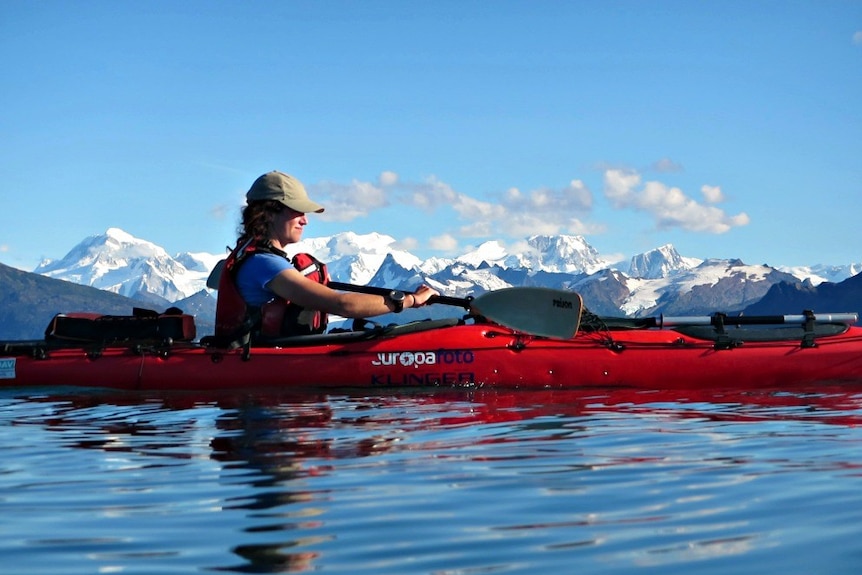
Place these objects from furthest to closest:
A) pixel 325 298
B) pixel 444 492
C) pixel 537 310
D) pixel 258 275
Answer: pixel 537 310 → pixel 258 275 → pixel 325 298 → pixel 444 492

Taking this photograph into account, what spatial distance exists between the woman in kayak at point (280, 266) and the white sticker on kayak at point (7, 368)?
3.51 m

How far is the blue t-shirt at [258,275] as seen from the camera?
37.7 feet

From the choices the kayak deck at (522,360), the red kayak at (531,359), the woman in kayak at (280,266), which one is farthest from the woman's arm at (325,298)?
the kayak deck at (522,360)

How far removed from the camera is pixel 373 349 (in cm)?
1241

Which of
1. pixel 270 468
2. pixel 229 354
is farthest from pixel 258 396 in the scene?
pixel 270 468

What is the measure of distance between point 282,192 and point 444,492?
6.67m

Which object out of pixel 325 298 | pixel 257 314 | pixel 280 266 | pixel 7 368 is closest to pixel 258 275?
pixel 280 266

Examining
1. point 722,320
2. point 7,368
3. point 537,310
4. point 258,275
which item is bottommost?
point 7,368

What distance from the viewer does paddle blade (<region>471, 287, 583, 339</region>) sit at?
40.1 ft

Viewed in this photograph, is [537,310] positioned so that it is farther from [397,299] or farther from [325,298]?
[325,298]

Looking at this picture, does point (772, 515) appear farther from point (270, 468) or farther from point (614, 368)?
point (614, 368)

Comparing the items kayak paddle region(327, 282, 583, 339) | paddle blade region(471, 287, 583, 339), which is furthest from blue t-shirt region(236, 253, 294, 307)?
paddle blade region(471, 287, 583, 339)

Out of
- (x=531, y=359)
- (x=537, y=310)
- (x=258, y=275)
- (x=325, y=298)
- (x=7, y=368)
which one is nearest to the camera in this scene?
(x=325, y=298)

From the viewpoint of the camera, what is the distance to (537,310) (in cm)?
1233
